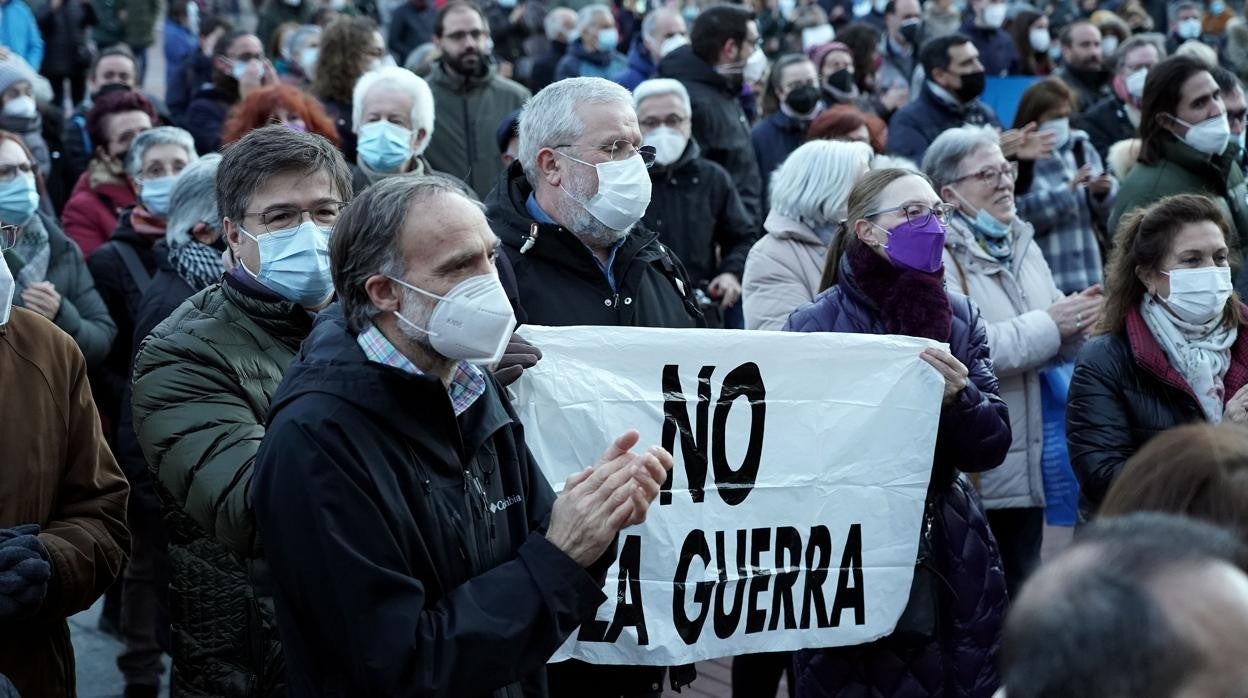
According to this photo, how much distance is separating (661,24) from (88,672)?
255 inches

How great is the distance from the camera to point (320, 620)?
2938 mm

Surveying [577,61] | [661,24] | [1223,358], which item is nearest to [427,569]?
[1223,358]

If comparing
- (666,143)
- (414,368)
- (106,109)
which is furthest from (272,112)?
(414,368)

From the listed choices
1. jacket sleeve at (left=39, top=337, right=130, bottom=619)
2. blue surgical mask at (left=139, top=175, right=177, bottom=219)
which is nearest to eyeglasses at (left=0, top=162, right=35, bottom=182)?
blue surgical mask at (left=139, top=175, right=177, bottom=219)

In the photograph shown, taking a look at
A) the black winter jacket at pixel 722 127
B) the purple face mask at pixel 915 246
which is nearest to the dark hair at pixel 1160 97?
the black winter jacket at pixel 722 127

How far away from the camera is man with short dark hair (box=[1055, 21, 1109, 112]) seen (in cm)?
1208

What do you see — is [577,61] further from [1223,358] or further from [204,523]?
[204,523]

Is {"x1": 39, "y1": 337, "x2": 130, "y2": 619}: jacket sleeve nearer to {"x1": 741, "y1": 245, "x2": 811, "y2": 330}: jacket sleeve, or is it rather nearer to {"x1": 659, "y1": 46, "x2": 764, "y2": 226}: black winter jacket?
{"x1": 741, "y1": 245, "x2": 811, "y2": 330}: jacket sleeve

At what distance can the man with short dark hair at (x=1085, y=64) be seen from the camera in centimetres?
1208

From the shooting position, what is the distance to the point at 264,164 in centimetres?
395

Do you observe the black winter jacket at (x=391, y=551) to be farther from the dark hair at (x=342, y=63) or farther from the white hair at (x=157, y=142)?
the dark hair at (x=342, y=63)

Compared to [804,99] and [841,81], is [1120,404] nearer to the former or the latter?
[804,99]

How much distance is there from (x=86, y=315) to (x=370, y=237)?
11.5 ft

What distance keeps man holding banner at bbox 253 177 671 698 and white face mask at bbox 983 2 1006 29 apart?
12112 mm
